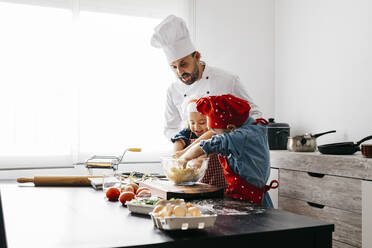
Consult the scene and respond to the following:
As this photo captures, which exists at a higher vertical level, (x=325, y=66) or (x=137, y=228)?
(x=325, y=66)

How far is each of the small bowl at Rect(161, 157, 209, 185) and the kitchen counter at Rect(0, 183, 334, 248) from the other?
0.68 feet

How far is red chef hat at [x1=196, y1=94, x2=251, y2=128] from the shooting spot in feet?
5.01

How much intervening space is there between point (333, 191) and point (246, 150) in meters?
1.13

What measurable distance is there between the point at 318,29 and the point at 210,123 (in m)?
2.03

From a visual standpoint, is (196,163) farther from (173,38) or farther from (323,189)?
(323,189)

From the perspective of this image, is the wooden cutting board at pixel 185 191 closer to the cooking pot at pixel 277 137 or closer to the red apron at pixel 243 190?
the red apron at pixel 243 190

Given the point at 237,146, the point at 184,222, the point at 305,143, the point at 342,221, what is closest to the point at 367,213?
the point at 342,221

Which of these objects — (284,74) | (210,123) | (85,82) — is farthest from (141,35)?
(210,123)

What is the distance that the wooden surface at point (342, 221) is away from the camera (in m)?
2.12

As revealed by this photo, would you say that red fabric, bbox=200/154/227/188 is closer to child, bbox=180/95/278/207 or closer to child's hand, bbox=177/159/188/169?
child, bbox=180/95/278/207

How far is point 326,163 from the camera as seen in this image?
236cm

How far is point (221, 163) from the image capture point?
1636mm

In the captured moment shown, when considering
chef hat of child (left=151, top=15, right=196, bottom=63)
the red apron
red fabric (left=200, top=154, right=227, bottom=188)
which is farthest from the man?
the red apron

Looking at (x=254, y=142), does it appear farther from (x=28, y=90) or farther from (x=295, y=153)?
(x=28, y=90)
